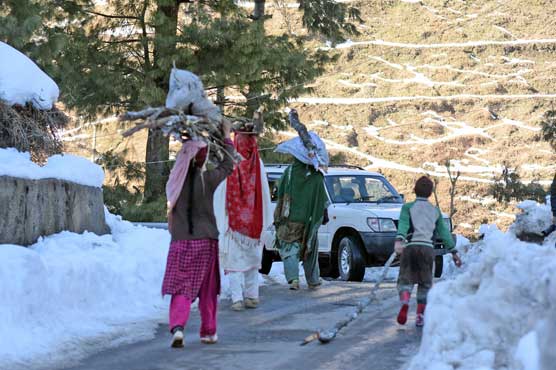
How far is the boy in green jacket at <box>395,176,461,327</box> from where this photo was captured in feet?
31.0

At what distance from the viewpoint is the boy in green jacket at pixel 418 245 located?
372 inches

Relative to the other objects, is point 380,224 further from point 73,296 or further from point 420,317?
point 73,296

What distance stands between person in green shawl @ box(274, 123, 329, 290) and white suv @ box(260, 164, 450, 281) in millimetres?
1922

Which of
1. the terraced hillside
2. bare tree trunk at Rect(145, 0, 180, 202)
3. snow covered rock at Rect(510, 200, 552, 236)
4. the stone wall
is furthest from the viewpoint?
the terraced hillside

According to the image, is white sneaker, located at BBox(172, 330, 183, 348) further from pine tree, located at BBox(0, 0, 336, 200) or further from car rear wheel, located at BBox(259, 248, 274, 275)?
pine tree, located at BBox(0, 0, 336, 200)

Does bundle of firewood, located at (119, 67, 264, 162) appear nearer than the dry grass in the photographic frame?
Yes

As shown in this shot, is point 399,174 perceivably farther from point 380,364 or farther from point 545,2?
point 380,364

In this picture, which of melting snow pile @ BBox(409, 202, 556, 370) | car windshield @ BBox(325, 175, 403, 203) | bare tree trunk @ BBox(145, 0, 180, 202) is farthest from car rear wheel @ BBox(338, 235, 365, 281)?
melting snow pile @ BBox(409, 202, 556, 370)

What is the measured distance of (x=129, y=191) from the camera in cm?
2822

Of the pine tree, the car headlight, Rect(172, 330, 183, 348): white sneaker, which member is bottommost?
Rect(172, 330, 183, 348): white sneaker

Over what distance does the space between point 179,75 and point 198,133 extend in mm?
549

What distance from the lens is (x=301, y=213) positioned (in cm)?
1350

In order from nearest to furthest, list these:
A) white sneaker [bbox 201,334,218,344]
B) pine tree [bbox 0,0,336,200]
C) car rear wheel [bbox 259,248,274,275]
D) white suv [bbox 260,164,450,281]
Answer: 1. white sneaker [bbox 201,334,218,344]
2. white suv [bbox 260,164,450,281]
3. car rear wheel [bbox 259,248,274,275]
4. pine tree [bbox 0,0,336,200]

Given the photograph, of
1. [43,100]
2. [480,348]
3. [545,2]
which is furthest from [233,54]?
[545,2]
